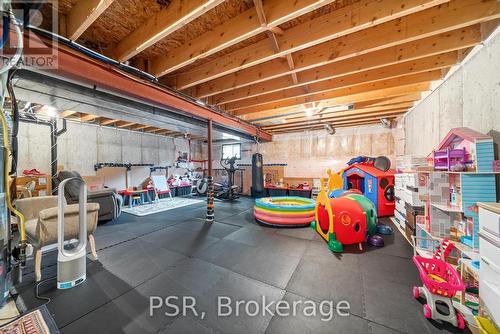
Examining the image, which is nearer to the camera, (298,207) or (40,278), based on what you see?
(40,278)

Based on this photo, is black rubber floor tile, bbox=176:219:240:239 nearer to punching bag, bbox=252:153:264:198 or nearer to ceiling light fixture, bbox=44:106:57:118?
punching bag, bbox=252:153:264:198

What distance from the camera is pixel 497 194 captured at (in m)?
2.13

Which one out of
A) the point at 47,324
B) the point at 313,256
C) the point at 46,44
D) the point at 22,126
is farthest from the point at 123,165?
the point at 313,256

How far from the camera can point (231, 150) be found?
1027 centimetres

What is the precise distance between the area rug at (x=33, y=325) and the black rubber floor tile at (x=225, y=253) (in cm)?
166

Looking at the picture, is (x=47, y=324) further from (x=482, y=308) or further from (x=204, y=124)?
(x=204, y=124)

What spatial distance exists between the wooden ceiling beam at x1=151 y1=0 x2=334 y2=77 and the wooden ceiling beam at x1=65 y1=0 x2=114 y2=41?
1061 mm

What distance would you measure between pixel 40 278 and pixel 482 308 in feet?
16.2

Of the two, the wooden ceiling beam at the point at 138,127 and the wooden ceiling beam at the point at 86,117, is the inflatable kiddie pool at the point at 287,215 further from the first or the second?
the wooden ceiling beam at the point at 86,117

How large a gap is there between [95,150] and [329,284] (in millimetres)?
8404

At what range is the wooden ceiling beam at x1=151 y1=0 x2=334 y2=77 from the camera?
1.92 meters

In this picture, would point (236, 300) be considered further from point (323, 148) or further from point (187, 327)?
point (323, 148)

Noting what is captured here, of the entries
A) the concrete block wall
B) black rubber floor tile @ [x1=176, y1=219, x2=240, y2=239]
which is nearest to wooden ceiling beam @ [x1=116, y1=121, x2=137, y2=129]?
black rubber floor tile @ [x1=176, y1=219, x2=240, y2=239]

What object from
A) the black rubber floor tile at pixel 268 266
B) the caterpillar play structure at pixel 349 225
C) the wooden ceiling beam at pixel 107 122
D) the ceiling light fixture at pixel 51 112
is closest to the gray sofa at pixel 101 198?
the ceiling light fixture at pixel 51 112
